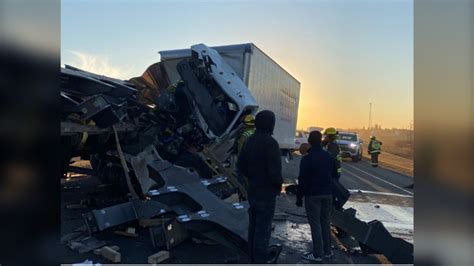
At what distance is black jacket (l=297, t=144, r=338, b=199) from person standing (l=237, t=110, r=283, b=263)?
2.10ft

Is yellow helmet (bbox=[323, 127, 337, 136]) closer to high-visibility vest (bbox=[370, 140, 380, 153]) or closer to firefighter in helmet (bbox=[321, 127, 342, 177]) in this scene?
firefighter in helmet (bbox=[321, 127, 342, 177])

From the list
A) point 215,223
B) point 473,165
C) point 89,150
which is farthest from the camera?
point 89,150

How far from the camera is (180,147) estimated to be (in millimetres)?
6617

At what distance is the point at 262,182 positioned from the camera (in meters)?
3.92

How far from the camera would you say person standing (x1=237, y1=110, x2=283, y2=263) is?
3891 millimetres

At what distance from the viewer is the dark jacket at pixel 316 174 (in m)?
4.42

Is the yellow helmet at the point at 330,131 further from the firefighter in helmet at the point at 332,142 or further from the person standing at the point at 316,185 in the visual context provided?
the person standing at the point at 316,185

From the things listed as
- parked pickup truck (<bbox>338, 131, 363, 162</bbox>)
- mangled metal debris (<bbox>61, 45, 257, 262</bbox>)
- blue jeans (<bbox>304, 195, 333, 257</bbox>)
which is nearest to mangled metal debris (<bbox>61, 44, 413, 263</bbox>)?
mangled metal debris (<bbox>61, 45, 257, 262</bbox>)

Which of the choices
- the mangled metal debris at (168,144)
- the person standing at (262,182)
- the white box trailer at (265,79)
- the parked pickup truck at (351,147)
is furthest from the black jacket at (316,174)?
the parked pickup truck at (351,147)

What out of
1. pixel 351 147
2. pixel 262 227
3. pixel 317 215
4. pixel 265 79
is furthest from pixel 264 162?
pixel 351 147

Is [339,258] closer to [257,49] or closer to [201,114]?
[201,114]

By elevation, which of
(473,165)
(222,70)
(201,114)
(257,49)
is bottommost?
(473,165)

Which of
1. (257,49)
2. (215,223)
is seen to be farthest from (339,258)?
(257,49)

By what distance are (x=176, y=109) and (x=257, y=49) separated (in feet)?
11.6
